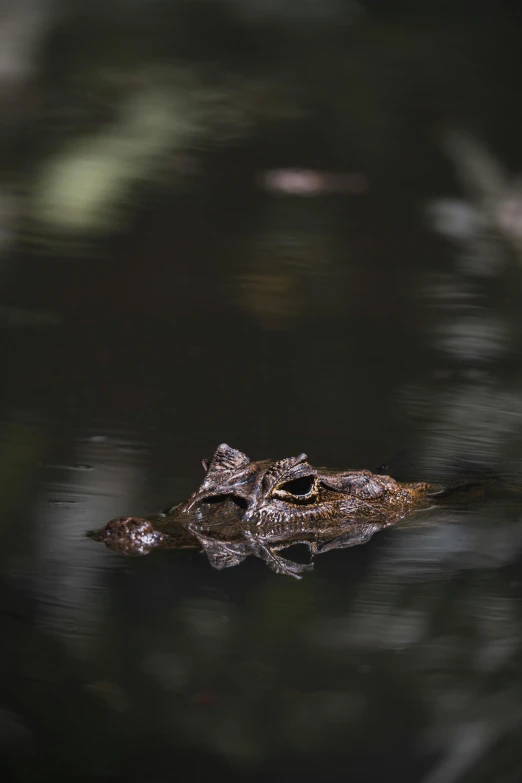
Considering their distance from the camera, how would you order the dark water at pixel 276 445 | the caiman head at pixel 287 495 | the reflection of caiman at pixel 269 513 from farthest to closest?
1. the caiman head at pixel 287 495
2. the reflection of caiman at pixel 269 513
3. the dark water at pixel 276 445

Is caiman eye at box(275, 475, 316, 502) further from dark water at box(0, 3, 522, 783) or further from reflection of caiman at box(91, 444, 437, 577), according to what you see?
dark water at box(0, 3, 522, 783)

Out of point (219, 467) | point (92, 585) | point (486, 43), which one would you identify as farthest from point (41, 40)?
point (92, 585)

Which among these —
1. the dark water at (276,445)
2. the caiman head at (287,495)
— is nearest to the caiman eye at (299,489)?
the caiman head at (287,495)

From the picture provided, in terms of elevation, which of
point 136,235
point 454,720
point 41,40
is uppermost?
point 41,40

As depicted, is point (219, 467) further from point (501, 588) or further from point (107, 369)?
point (107, 369)

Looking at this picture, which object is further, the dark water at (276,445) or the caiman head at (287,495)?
the caiman head at (287,495)

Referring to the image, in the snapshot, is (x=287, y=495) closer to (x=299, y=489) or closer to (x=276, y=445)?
(x=299, y=489)

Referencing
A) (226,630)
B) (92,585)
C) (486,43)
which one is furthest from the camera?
(486,43)

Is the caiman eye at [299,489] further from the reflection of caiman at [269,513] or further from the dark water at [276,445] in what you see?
the dark water at [276,445]
